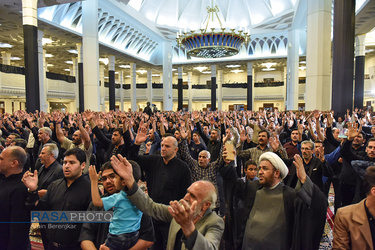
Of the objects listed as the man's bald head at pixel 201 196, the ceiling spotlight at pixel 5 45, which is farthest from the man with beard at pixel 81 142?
the ceiling spotlight at pixel 5 45

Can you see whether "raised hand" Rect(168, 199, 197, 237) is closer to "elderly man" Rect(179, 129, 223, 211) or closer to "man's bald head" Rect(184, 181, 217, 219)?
"man's bald head" Rect(184, 181, 217, 219)

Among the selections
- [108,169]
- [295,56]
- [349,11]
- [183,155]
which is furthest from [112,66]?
[108,169]

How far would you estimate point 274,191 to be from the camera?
2.20 metres

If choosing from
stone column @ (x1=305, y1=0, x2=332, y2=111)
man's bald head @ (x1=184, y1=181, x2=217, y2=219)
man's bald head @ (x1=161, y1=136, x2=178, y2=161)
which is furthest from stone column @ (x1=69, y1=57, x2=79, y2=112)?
man's bald head @ (x1=184, y1=181, x2=217, y2=219)

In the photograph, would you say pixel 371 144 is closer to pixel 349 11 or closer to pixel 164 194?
pixel 164 194

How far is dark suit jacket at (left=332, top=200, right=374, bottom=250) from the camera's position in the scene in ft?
5.67

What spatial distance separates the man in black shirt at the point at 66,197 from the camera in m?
2.13

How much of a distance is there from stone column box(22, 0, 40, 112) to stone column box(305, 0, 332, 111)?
10430 mm

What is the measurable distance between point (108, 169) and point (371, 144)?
2.84m

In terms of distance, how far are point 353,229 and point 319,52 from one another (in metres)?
9.88

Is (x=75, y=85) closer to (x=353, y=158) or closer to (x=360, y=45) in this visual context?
(x=360, y=45)

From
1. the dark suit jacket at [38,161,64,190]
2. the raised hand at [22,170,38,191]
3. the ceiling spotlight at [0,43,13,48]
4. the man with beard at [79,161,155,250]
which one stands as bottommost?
the man with beard at [79,161,155,250]

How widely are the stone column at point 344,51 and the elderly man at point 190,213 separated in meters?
7.88

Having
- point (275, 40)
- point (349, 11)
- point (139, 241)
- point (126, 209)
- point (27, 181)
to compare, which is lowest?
point (139, 241)
